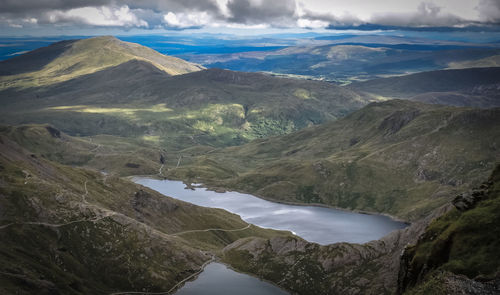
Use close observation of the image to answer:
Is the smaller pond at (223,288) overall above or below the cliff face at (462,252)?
below

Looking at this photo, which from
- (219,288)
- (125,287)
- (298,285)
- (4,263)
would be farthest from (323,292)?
(4,263)

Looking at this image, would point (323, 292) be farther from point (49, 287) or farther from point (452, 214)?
Answer: point (49, 287)

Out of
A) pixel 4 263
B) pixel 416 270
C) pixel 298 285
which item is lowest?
pixel 298 285

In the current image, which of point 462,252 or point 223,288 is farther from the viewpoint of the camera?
point 223,288

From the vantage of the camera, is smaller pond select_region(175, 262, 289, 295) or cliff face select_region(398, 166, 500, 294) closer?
cliff face select_region(398, 166, 500, 294)

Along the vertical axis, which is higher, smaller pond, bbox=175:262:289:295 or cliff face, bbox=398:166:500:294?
cliff face, bbox=398:166:500:294

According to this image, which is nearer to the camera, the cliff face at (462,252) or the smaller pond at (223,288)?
the cliff face at (462,252)

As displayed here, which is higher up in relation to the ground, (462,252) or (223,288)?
(462,252)

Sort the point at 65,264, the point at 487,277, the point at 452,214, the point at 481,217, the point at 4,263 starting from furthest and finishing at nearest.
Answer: the point at 65,264, the point at 4,263, the point at 452,214, the point at 481,217, the point at 487,277
